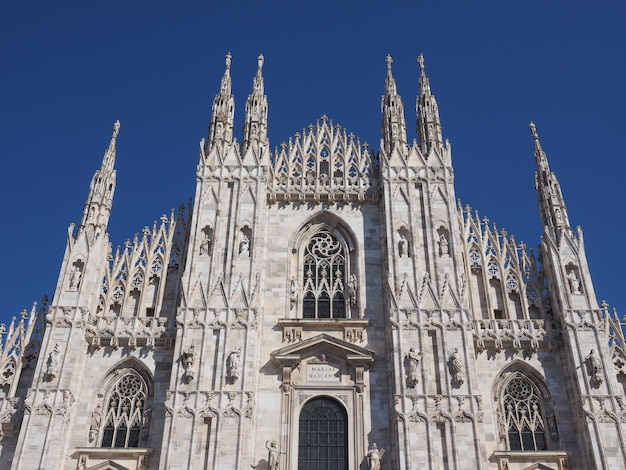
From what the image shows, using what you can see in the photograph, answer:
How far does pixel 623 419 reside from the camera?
19828 millimetres

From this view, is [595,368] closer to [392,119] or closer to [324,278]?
[324,278]

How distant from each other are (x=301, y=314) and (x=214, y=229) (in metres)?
3.97

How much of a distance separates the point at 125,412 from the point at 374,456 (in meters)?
7.36

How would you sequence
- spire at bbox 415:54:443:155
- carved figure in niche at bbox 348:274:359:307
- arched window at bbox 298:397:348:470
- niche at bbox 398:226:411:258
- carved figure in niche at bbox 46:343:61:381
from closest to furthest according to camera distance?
1. arched window at bbox 298:397:348:470
2. carved figure in niche at bbox 46:343:61:381
3. carved figure in niche at bbox 348:274:359:307
4. niche at bbox 398:226:411:258
5. spire at bbox 415:54:443:155

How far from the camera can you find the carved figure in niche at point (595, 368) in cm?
2048

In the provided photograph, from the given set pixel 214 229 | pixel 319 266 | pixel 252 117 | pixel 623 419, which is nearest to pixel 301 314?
pixel 319 266

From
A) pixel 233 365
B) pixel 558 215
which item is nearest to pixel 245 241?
pixel 233 365

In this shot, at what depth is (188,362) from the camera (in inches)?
814

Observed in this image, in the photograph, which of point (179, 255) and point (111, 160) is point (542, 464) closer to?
point (179, 255)

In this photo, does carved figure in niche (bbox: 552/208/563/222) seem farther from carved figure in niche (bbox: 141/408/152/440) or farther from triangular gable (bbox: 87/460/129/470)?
triangular gable (bbox: 87/460/129/470)

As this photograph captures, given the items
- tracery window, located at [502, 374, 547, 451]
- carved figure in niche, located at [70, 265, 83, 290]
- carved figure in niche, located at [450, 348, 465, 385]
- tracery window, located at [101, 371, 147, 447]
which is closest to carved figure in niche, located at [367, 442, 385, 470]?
carved figure in niche, located at [450, 348, 465, 385]

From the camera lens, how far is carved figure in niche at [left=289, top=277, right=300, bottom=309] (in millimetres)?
22938

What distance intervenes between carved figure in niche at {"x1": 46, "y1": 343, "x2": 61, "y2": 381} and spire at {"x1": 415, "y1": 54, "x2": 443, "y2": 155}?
45.3 ft

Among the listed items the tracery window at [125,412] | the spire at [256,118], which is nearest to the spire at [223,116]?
the spire at [256,118]
